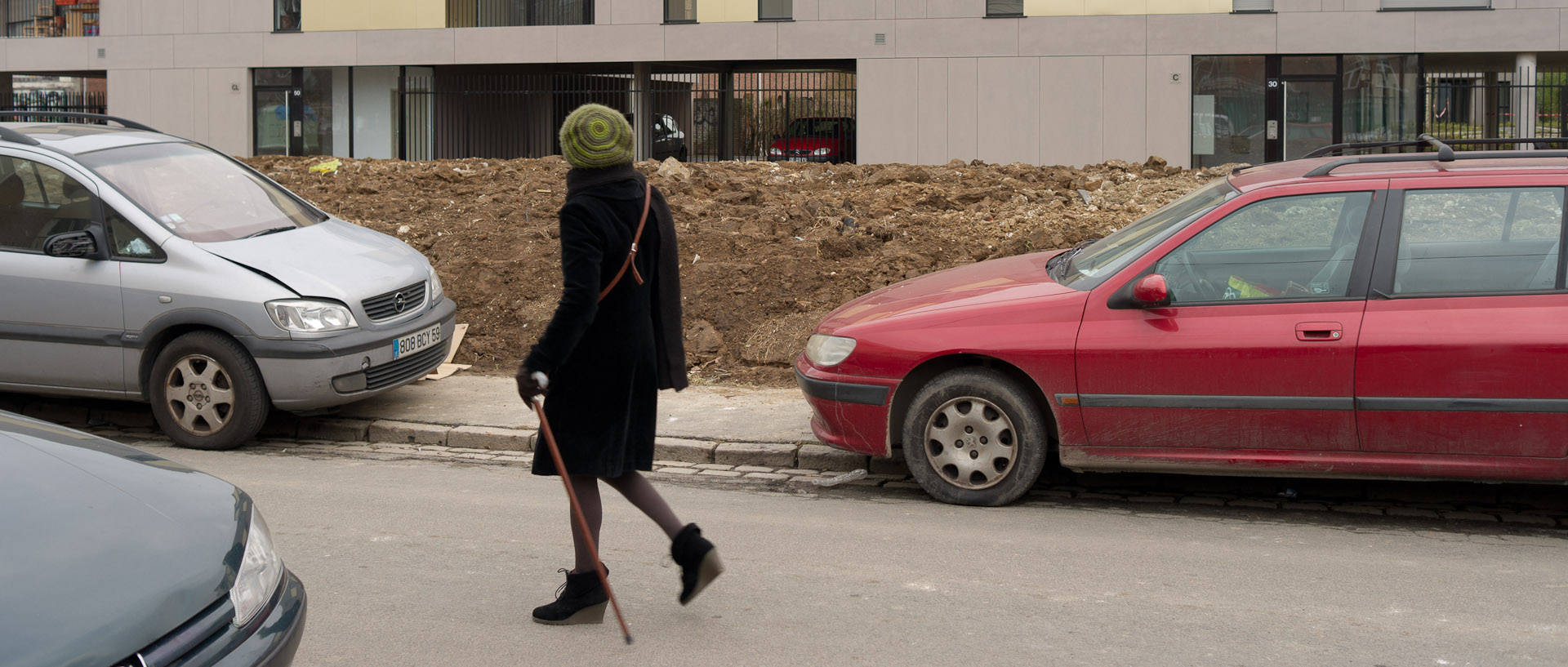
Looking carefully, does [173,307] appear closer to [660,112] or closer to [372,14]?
[660,112]

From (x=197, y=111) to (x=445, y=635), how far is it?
26.8 m

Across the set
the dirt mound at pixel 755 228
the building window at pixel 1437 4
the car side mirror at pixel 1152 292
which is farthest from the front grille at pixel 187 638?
the building window at pixel 1437 4

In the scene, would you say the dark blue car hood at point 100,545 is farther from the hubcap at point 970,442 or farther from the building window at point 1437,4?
the building window at point 1437,4

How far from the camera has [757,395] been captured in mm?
8867

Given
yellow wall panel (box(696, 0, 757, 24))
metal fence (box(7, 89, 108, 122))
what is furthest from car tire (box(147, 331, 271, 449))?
metal fence (box(7, 89, 108, 122))

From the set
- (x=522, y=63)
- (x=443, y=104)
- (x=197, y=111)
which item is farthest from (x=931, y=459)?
(x=197, y=111)

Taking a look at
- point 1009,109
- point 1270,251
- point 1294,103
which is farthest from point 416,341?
point 1294,103

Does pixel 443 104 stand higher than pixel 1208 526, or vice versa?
pixel 443 104

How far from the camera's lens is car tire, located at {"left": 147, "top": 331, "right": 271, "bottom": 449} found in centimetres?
746

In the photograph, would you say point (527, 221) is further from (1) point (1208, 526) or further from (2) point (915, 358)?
(1) point (1208, 526)

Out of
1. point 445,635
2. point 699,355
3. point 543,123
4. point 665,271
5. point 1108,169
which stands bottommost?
point 445,635

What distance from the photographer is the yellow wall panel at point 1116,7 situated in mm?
23016

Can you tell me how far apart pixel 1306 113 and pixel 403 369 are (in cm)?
1983

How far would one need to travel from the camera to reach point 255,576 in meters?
3.34
